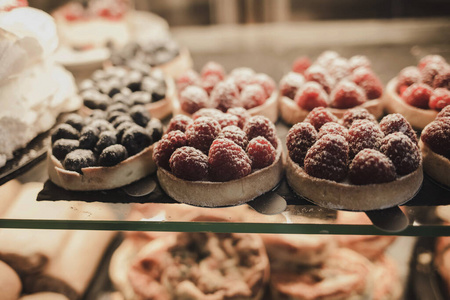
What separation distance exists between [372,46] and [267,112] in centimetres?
115

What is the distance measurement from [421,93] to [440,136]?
0.43 metres

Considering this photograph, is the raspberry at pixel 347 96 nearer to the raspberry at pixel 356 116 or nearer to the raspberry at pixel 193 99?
the raspberry at pixel 356 116

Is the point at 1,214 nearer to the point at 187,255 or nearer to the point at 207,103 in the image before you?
the point at 187,255

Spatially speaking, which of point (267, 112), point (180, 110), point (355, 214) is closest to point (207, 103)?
point (180, 110)

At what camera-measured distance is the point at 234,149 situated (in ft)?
4.75

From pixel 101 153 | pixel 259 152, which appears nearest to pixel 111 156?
pixel 101 153

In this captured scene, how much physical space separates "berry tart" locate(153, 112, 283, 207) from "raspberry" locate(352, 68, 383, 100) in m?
0.66

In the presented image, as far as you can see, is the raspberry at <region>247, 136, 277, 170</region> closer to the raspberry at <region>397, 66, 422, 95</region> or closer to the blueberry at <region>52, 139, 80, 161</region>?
the blueberry at <region>52, 139, 80, 161</region>

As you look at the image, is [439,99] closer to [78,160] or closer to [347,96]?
[347,96]

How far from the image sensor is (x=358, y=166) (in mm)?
1373

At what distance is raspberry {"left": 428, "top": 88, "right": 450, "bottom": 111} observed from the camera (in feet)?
5.66

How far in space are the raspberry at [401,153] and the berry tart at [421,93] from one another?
1.51 ft

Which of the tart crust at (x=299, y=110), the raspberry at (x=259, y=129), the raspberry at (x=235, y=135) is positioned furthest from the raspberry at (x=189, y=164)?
the tart crust at (x=299, y=110)

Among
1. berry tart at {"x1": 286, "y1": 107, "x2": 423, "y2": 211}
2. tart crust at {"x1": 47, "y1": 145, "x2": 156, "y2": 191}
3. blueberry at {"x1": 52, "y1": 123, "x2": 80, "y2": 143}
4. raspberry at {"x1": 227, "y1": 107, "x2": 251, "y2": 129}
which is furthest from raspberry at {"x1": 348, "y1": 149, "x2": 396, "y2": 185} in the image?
blueberry at {"x1": 52, "y1": 123, "x2": 80, "y2": 143}
